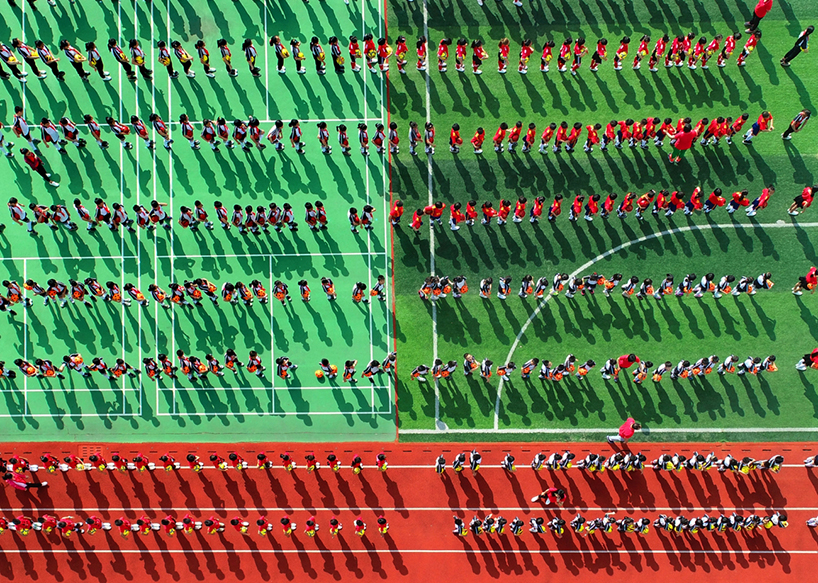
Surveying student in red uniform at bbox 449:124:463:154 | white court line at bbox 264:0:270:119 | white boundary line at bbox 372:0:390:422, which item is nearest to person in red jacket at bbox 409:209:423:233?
white boundary line at bbox 372:0:390:422

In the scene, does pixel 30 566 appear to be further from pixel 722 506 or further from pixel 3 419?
pixel 722 506

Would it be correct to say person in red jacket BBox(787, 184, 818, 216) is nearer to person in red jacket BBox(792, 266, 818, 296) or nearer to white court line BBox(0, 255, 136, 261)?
person in red jacket BBox(792, 266, 818, 296)

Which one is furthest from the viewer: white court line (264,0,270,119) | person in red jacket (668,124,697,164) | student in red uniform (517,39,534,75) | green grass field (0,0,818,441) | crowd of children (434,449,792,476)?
white court line (264,0,270,119)

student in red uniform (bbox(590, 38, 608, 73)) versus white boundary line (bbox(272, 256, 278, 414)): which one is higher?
student in red uniform (bbox(590, 38, 608, 73))

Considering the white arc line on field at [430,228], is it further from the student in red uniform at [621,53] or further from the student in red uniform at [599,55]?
the student in red uniform at [621,53]

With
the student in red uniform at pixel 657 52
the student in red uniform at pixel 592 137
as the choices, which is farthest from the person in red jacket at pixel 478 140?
the student in red uniform at pixel 657 52

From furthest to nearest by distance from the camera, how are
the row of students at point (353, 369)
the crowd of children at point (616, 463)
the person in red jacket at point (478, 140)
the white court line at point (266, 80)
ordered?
1. the white court line at point (266, 80)
2. the person in red jacket at point (478, 140)
3. the row of students at point (353, 369)
4. the crowd of children at point (616, 463)
